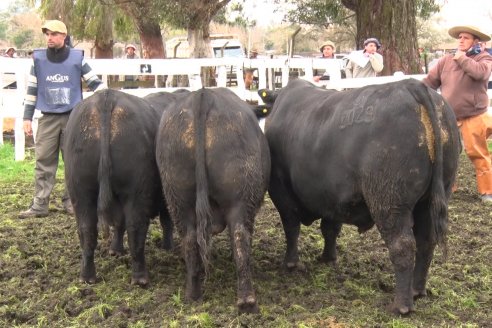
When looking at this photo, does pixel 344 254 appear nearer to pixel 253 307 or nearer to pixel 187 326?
pixel 253 307

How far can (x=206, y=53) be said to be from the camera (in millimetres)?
20391

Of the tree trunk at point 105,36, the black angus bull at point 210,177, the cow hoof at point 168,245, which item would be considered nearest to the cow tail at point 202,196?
the black angus bull at point 210,177

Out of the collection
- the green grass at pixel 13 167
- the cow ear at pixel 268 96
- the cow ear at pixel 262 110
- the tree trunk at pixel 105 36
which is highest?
the tree trunk at pixel 105 36

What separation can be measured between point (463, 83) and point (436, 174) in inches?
149

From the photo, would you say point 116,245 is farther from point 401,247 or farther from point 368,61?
point 368,61

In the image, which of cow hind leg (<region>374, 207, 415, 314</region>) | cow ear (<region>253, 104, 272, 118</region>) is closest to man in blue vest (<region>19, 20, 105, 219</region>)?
cow ear (<region>253, 104, 272, 118</region>)

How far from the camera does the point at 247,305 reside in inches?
158

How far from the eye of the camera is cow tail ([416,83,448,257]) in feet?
12.3

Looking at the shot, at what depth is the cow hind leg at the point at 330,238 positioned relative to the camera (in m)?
5.16

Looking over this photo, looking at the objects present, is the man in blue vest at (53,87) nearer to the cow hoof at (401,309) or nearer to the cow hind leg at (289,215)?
the cow hind leg at (289,215)

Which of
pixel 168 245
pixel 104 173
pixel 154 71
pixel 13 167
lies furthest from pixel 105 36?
pixel 104 173

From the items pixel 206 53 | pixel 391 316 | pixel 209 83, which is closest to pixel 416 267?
pixel 391 316

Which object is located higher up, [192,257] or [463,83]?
[463,83]

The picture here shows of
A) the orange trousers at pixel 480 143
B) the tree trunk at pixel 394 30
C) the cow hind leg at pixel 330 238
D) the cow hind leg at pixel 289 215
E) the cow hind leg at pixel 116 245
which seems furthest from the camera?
the tree trunk at pixel 394 30
